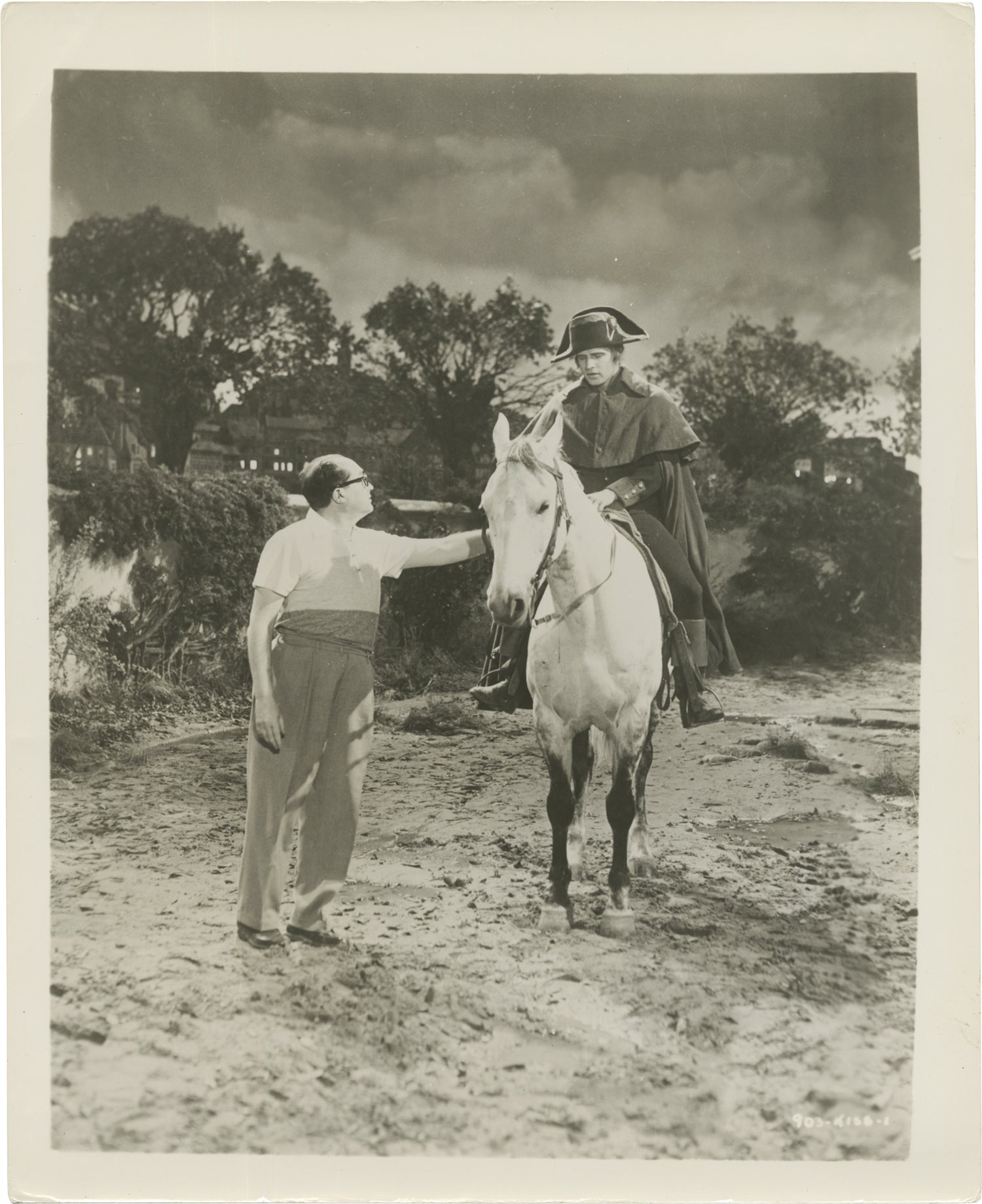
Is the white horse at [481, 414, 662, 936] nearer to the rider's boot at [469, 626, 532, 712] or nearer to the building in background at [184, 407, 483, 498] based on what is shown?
the rider's boot at [469, 626, 532, 712]

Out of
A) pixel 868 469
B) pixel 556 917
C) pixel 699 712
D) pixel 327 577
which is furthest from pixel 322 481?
pixel 868 469

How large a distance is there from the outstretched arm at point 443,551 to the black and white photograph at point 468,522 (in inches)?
0.7

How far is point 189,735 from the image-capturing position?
3.01 m

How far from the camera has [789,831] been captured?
2.96 meters

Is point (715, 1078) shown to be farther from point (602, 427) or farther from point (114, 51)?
point (114, 51)

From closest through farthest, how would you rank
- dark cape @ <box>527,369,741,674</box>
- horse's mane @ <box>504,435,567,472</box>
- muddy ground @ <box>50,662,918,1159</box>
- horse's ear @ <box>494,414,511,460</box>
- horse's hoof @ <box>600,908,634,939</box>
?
horse's mane @ <box>504,435,567,472</box>, horse's ear @ <box>494,414,511,460</box>, muddy ground @ <box>50,662,918,1159</box>, horse's hoof @ <box>600,908,634,939</box>, dark cape @ <box>527,369,741,674</box>

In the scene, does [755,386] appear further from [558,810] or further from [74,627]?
[74,627]

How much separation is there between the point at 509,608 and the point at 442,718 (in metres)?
0.75

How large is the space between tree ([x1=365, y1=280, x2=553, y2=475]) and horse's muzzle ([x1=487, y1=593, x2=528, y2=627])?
31.0 inches

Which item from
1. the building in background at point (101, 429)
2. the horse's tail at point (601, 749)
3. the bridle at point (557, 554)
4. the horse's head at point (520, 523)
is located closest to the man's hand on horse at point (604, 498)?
the bridle at point (557, 554)

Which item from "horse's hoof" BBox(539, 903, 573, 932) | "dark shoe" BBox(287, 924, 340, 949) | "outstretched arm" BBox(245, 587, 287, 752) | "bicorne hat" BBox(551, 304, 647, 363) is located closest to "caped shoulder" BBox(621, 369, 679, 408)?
"bicorne hat" BBox(551, 304, 647, 363)

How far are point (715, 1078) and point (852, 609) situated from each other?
1559mm

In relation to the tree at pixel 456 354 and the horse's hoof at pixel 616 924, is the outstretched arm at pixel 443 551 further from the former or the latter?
the horse's hoof at pixel 616 924

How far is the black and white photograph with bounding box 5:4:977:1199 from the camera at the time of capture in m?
2.90
